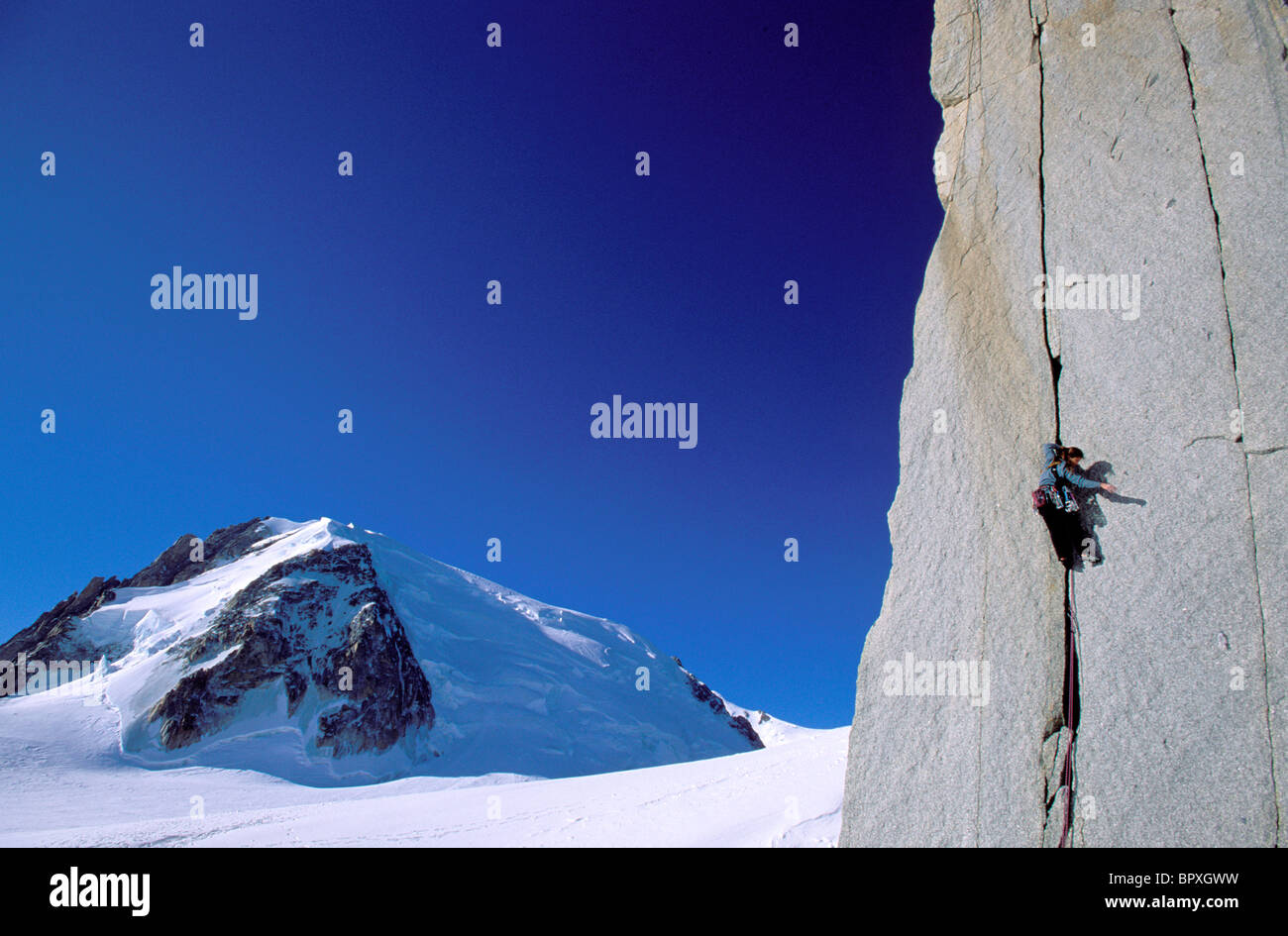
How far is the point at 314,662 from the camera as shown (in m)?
67.1

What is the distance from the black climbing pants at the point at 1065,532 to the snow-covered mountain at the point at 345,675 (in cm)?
6042

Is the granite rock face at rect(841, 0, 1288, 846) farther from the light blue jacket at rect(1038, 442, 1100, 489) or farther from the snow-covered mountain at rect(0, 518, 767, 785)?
the snow-covered mountain at rect(0, 518, 767, 785)

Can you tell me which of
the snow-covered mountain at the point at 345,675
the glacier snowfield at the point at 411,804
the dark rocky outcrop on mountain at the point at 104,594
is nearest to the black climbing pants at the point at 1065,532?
the glacier snowfield at the point at 411,804

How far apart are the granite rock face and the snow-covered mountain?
194 ft

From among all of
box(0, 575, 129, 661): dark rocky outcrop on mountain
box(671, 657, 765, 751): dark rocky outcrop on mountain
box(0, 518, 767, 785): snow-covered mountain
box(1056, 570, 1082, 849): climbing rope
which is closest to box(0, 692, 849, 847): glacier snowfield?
box(0, 518, 767, 785): snow-covered mountain

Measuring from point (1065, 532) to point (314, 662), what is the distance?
2957 inches

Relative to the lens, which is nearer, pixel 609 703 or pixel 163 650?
pixel 163 650

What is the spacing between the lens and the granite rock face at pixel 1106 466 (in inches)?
203

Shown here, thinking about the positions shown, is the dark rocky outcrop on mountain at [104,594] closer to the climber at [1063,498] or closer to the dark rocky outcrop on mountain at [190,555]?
the dark rocky outcrop on mountain at [190,555]

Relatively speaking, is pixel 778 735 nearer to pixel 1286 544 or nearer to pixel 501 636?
pixel 501 636

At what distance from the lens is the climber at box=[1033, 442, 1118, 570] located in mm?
5838
